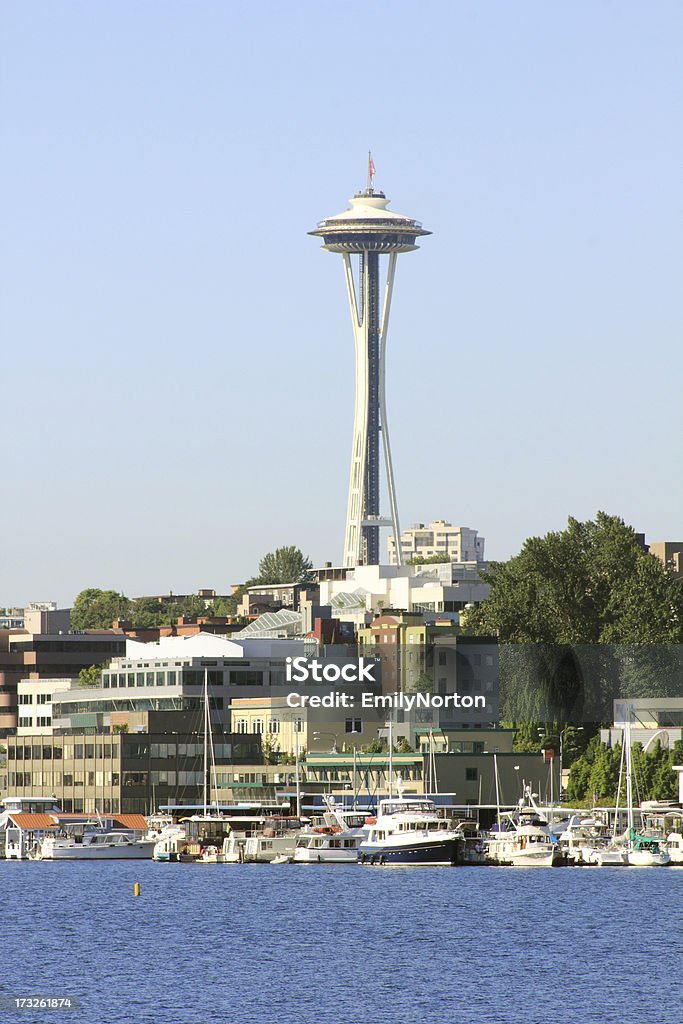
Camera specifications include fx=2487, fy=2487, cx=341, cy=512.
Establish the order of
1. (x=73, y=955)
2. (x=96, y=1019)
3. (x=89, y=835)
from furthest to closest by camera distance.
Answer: (x=89, y=835) < (x=73, y=955) < (x=96, y=1019)

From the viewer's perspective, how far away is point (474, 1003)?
8044cm

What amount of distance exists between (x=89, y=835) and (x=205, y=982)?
3864 inches

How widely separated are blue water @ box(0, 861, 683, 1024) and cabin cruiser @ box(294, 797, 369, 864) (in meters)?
15.0

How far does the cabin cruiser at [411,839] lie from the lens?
497 feet

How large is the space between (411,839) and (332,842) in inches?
538

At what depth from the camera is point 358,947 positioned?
9825 centimetres

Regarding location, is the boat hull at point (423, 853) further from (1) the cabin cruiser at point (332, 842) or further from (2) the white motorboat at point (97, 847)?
(2) the white motorboat at point (97, 847)

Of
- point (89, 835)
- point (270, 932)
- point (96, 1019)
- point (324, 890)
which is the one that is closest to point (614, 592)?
point (89, 835)

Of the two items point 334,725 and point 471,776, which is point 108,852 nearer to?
point 334,725

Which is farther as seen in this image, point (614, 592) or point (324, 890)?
point (614, 592)

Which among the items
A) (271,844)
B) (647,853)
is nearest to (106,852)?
(271,844)

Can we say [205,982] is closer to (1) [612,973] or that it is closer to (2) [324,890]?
(1) [612,973]

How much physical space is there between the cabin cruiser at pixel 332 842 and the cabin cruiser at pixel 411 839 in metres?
3.30

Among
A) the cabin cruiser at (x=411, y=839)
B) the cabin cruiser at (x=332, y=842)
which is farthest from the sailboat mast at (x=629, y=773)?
the cabin cruiser at (x=332, y=842)
